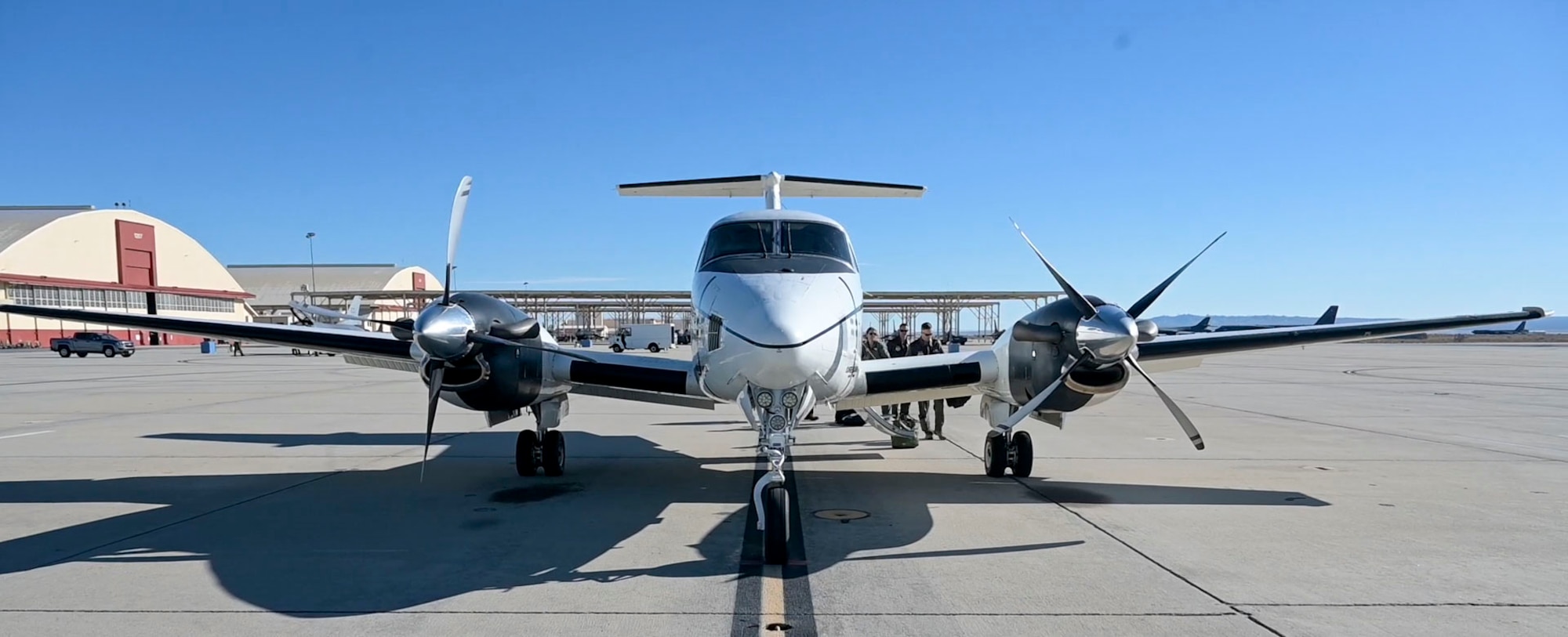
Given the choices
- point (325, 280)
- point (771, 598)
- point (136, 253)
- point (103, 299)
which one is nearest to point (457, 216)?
point (771, 598)

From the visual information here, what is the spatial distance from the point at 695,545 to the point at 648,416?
1076 centimetres

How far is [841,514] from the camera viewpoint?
765cm

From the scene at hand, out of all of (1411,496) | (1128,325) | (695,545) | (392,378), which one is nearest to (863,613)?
(695,545)

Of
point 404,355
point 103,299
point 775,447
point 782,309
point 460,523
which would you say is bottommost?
point 460,523

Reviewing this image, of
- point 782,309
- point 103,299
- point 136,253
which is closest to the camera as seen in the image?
point 782,309

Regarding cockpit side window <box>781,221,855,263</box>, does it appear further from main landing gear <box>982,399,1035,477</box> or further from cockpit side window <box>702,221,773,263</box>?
main landing gear <box>982,399,1035,477</box>

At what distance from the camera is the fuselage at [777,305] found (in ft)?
20.1

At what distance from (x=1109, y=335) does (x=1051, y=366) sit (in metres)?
0.96

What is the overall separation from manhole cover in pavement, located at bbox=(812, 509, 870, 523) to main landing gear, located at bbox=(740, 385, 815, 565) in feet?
3.28

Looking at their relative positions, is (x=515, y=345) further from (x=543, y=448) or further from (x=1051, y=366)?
(x=1051, y=366)

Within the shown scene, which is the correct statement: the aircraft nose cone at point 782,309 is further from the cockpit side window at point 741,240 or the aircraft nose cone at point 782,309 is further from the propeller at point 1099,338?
the propeller at point 1099,338

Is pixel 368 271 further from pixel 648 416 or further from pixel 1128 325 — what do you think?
pixel 1128 325

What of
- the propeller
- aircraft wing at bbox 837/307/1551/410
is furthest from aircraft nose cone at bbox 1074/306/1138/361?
aircraft wing at bbox 837/307/1551/410

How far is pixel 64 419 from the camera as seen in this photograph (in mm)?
15445
